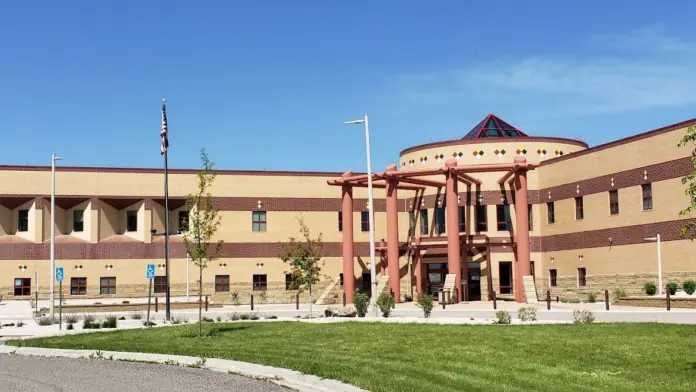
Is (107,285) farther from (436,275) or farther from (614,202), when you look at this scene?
(614,202)

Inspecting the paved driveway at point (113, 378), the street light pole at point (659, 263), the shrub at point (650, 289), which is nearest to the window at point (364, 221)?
the street light pole at point (659, 263)

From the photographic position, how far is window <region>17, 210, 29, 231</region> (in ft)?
169

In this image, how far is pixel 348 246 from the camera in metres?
49.2

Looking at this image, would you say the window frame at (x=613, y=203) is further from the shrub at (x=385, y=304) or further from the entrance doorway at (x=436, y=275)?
the shrub at (x=385, y=304)

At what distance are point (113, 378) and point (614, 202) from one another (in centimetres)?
3458

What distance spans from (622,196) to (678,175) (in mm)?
4477

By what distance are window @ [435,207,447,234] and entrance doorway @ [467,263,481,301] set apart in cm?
301

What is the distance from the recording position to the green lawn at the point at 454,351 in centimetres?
1405

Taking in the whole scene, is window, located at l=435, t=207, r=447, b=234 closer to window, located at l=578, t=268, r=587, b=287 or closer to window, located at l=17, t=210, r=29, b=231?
window, located at l=578, t=268, r=587, b=287

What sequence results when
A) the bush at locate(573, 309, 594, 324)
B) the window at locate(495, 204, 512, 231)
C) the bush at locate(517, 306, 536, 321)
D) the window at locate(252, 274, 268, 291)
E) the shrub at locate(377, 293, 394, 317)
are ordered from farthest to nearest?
the window at locate(252, 274, 268, 291) → the window at locate(495, 204, 512, 231) → the shrub at locate(377, 293, 394, 317) → the bush at locate(517, 306, 536, 321) → the bush at locate(573, 309, 594, 324)

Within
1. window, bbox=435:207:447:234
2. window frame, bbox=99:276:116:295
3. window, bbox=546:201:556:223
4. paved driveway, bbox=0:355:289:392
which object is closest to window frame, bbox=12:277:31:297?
window frame, bbox=99:276:116:295

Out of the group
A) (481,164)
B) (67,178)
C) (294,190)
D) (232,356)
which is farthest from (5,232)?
(232,356)

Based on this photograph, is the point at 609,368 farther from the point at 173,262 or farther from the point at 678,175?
the point at 173,262

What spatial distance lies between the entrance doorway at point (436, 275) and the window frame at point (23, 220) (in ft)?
84.6
